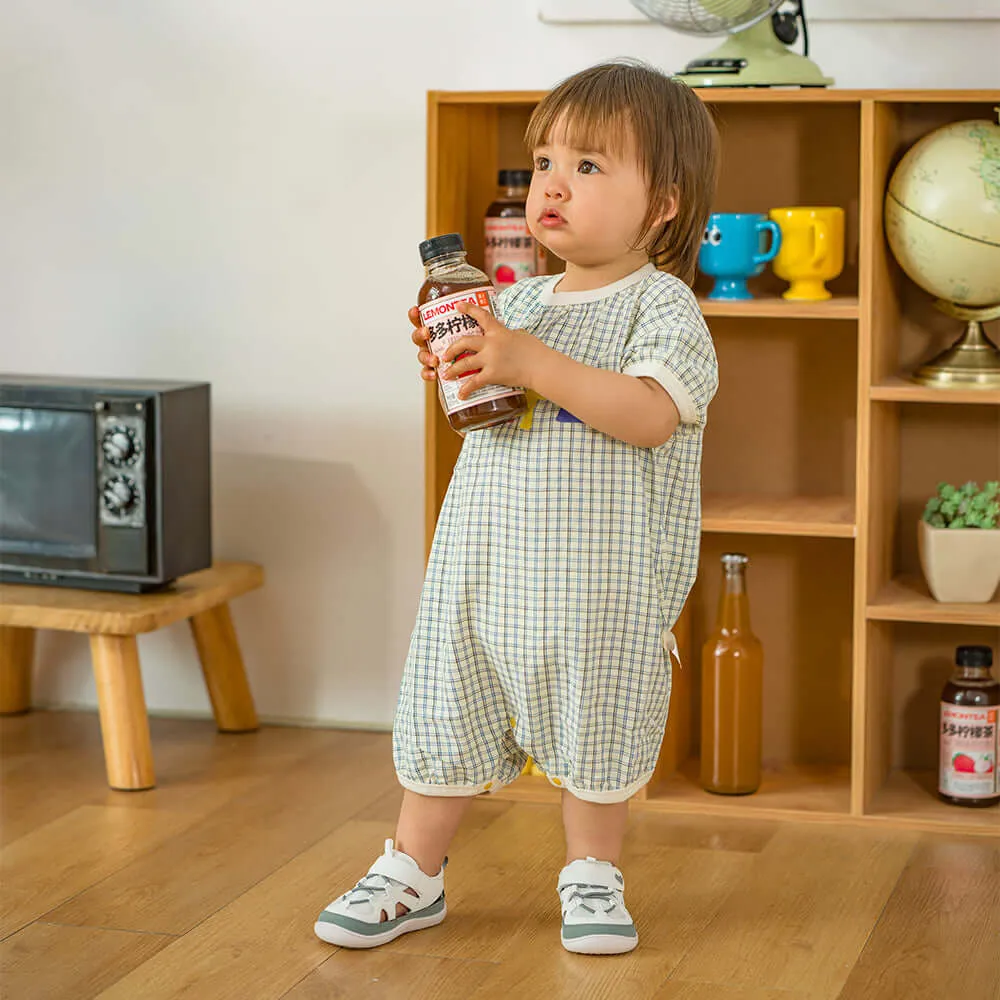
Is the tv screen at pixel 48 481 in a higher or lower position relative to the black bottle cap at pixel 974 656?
higher

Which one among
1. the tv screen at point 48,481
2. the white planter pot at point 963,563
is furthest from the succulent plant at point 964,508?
the tv screen at point 48,481

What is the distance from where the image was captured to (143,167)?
2414 millimetres

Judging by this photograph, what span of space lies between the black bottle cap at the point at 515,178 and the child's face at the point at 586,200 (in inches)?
20.1

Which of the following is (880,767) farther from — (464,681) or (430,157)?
→ (430,157)

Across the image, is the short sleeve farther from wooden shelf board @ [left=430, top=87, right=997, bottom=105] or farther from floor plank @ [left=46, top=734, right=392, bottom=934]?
floor plank @ [left=46, top=734, right=392, bottom=934]

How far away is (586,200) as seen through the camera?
4.88 ft

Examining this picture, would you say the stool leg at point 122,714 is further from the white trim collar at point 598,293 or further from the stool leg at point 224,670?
the white trim collar at point 598,293

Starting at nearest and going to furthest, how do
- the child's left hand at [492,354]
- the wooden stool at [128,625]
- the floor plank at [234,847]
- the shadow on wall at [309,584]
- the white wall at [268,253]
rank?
1. the child's left hand at [492,354]
2. the floor plank at [234,847]
3. the wooden stool at [128,625]
4. the white wall at [268,253]
5. the shadow on wall at [309,584]

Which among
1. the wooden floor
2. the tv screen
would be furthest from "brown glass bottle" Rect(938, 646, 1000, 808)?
the tv screen

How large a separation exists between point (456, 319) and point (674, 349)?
0.69 ft

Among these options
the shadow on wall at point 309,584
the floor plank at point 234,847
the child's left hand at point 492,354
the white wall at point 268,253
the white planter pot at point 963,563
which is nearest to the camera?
the child's left hand at point 492,354

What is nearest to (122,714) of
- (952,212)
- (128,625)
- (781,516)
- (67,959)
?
(128,625)

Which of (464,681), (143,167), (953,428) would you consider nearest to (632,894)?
(464,681)

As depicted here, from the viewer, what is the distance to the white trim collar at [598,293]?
155cm
